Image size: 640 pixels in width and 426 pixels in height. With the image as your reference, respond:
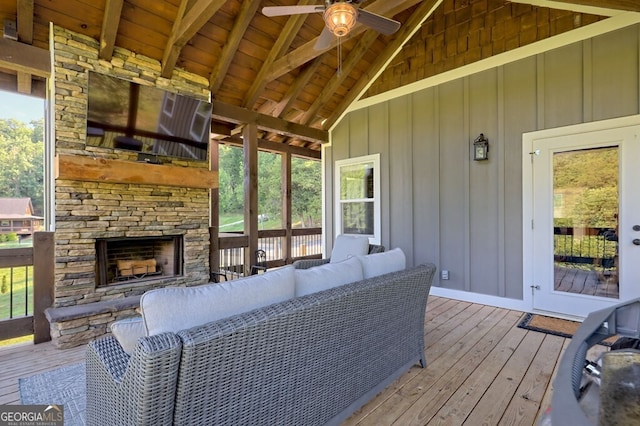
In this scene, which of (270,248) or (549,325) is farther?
(270,248)

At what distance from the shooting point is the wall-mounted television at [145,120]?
3439 mm

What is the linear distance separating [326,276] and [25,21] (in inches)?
157

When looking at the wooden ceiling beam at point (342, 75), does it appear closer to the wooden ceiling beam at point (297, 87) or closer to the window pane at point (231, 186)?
the wooden ceiling beam at point (297, 87)

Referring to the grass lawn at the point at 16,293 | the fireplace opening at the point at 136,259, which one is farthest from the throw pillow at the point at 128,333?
the grass lawn at the point at 16,293

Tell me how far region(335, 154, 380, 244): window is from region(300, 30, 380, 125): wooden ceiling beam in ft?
3.56

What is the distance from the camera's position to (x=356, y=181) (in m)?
5.88

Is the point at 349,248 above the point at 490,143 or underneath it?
underneath

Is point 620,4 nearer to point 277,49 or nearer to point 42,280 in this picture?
point 277,49

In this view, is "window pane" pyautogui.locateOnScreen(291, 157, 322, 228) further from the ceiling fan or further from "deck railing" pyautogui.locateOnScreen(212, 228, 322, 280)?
the ceiling fan

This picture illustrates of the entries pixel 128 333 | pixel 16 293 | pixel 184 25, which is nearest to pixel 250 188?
pixel 184 25

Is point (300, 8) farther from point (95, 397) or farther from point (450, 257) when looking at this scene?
point (450, 257)

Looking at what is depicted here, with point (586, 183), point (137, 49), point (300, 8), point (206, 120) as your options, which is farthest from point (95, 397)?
point (586, 183)

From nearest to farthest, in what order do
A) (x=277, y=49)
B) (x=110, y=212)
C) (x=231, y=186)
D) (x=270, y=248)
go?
(x=110, y=212) < (x=277, y=49) < (x=270, y=248) < (x=231, y=186)

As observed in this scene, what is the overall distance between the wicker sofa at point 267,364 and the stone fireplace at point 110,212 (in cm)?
238
